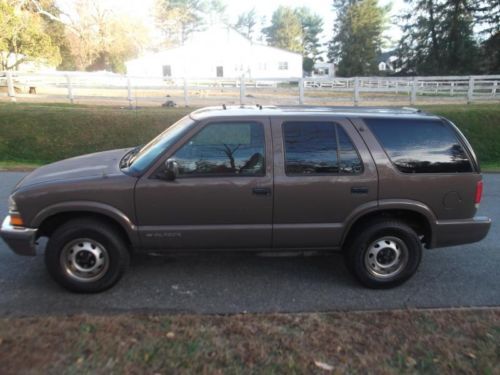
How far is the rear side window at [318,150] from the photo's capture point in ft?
13.6

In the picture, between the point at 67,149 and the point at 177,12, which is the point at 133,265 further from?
the point at 177,12

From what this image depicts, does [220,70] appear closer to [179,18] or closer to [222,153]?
[179,18]

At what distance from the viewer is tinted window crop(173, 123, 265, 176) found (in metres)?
4.07

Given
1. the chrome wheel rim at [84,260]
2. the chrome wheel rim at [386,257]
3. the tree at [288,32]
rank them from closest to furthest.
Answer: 1. the chrome wheel rim at [84,260]
2. the chrome wheel rim at [386,257]
3. the tree at [288,32]

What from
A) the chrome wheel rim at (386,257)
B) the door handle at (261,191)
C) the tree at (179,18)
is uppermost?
the tree at (179,18)

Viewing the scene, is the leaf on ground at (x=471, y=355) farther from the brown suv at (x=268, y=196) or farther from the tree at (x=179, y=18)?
the tree at (x=179, y=18)

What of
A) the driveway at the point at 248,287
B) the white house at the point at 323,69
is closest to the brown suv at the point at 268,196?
the driveway at the point at 248,287

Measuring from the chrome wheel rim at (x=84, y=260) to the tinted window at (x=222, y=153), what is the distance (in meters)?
1.05

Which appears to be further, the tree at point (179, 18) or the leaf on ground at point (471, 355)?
the tree at point (179, 18)

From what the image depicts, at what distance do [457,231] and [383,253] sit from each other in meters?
0.76

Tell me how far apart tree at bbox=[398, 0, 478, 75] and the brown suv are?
44945 mm

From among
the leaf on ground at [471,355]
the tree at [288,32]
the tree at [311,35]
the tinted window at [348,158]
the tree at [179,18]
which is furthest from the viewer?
the tree at [311,35]

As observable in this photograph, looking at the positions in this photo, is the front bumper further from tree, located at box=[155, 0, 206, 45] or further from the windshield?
tree, located at box=[155, 0, 206, 45]

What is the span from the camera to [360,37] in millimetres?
58656
